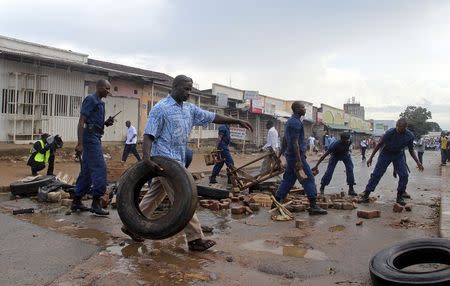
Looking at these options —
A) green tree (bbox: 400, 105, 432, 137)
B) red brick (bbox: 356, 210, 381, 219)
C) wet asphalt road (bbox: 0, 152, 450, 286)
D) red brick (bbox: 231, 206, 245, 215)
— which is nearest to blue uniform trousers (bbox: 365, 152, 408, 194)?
wet asphalt road (bbox: 0, 152, 450, 286)

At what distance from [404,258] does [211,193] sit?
4.53m

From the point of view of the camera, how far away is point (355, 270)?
4895 millimetres

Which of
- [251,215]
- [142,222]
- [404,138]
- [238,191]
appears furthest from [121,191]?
[404,138]

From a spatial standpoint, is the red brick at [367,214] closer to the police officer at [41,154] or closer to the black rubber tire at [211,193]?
the black rubber tire at [211,193]

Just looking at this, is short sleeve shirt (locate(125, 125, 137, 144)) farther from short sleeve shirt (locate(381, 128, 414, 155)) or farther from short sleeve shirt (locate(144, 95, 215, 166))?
short sleeve shirt (locate(144, 95, 215, 166))

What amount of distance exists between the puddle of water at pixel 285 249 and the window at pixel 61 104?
15.9 meters

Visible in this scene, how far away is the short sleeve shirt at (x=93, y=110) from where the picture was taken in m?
7.01

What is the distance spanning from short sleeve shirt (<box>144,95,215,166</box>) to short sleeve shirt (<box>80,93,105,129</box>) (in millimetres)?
2062

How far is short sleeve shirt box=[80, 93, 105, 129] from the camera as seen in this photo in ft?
23.0

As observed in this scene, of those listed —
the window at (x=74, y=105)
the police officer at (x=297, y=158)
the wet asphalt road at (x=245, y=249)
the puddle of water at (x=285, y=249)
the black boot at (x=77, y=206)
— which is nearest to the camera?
the wet asphalt road at (x=245, y=249)

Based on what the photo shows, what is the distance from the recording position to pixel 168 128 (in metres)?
5.30

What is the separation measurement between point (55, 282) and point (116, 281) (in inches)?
20.2

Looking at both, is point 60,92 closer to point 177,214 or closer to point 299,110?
point 299,110

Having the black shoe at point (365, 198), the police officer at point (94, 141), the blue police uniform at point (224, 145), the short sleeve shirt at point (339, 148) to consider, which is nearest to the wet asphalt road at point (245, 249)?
the police officer at point (94, 141)
